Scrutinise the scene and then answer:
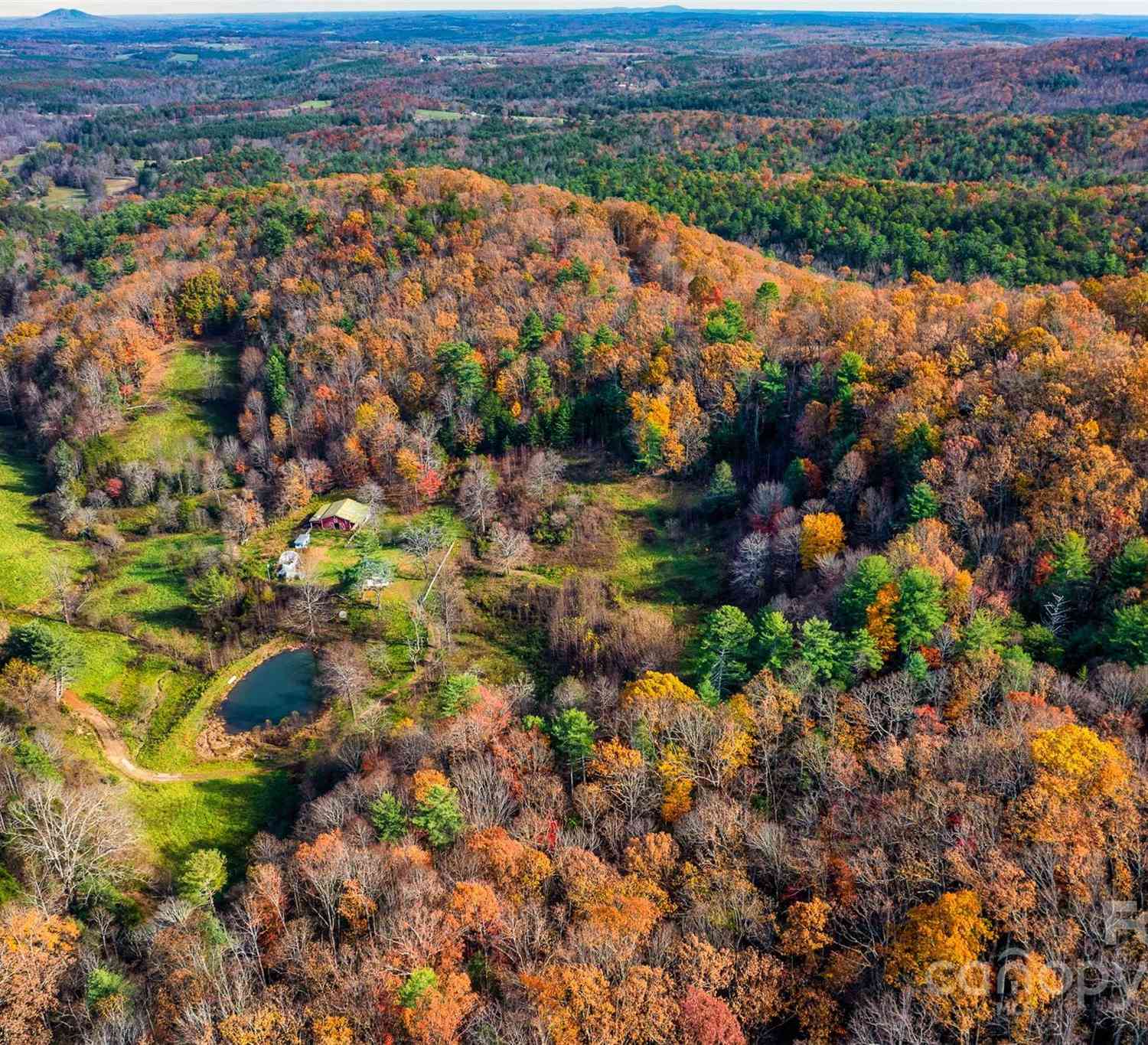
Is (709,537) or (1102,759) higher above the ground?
(1102,759)

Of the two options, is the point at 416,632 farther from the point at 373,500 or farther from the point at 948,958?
the point at 948,958

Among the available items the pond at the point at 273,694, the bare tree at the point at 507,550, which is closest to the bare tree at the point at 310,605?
the pond at the point at 273,694

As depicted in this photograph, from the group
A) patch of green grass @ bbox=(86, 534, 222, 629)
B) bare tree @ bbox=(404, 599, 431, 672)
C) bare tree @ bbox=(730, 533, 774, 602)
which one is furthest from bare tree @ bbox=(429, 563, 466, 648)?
bare tree @ bbox=(730, 533, 774, 602)

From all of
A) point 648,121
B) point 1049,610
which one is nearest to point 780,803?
point 1049,610

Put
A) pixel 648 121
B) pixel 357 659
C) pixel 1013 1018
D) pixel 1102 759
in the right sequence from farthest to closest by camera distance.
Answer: pixel 648 121, pixel 357 659, pixel 1102 759, pixel 1013 1018

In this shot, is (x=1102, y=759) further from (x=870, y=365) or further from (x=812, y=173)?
(x=812, y=173)

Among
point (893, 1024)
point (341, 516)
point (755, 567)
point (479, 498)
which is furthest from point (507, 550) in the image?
point (893, 1024)
